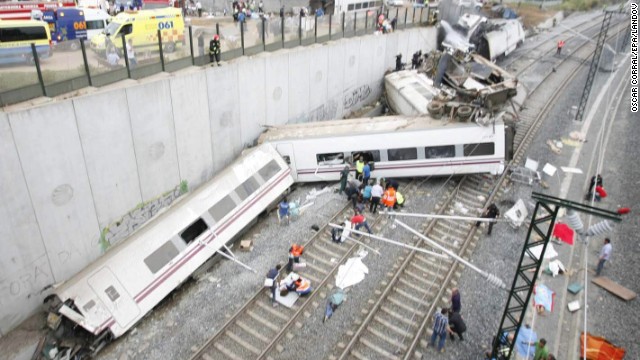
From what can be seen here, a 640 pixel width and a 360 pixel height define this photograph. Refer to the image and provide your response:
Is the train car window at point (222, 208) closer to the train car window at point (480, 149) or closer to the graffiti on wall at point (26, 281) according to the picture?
the graffiti on wall at point (26, 281)

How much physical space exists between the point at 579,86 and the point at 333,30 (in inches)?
869

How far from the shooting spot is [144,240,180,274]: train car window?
13.8m

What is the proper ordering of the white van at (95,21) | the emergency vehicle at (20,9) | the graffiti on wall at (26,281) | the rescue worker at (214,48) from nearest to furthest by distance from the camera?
the graffiti on wall at (26,281) → the rescue worker at (214,48) → the emergency vehicle at (20,9) → the white van at (95,21)

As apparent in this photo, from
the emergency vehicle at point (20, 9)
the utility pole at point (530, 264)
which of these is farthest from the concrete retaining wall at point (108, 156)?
the emergency vehicle at point (20, 9)

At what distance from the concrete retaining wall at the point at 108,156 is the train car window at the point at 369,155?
4.97 meters

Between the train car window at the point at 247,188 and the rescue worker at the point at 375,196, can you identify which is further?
the rescue worker at the point at 375,196

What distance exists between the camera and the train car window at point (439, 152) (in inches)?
760

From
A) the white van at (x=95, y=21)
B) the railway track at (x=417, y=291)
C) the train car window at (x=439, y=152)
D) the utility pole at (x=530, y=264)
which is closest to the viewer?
the utility pole at (x=530, y=264)

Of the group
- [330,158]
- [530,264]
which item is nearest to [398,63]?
[330,158]

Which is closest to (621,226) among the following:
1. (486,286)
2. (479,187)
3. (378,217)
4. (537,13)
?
(479,187)

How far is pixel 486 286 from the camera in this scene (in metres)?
14.4

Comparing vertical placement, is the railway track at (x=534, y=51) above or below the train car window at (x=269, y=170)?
above

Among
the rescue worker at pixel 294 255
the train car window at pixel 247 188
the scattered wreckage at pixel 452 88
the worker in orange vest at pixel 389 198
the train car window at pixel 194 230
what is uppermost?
the scattered wreckage at pixel 452 88

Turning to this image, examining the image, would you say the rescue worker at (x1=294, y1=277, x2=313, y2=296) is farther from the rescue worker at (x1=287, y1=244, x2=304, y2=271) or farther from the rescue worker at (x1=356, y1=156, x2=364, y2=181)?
the rescue worker at (x1=356, y1=156, x2=364, y2=181)
